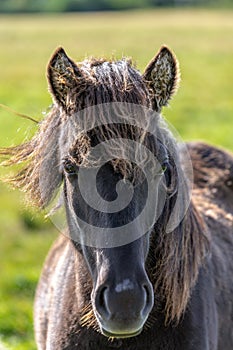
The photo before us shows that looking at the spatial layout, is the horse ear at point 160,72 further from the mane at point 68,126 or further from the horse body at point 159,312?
the horse body at point 159,312

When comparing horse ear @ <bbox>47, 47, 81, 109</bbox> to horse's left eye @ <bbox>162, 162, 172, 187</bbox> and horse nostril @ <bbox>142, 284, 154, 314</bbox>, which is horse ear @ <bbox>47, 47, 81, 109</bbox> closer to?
horse's left eye @ <bbox>162, 162, 172, 187</bbox>

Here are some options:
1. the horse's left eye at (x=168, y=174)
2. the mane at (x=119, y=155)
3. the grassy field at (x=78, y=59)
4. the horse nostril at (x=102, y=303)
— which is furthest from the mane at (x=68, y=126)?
the horse nostril at (x=102, y=303)

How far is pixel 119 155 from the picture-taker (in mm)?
3025

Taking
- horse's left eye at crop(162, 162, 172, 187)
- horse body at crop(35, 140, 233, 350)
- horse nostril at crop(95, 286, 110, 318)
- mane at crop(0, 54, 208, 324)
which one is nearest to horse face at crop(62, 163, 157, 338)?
horse nostril at crop(95, 286, 110, 318)

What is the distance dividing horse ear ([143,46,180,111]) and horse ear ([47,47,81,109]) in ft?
1.07

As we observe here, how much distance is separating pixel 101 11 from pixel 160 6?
7.68m

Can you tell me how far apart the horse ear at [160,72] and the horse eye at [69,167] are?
1.53 ft

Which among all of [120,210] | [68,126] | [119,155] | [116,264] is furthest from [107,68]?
[116,264]

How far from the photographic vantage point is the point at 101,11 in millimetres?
69438

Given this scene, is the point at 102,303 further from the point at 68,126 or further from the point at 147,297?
the point at 68,126

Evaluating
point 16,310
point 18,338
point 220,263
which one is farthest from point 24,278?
point 220,263

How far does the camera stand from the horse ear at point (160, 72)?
3318mm

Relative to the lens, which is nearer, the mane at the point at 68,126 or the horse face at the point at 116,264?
the horse face at the point at 116,264

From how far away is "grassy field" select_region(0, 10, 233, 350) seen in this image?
23.9 ft
